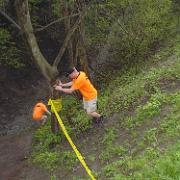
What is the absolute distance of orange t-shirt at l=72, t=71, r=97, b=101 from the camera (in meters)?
11.2

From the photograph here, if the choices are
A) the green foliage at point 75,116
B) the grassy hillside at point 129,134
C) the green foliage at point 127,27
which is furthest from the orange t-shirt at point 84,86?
the green foliage at point 127,27

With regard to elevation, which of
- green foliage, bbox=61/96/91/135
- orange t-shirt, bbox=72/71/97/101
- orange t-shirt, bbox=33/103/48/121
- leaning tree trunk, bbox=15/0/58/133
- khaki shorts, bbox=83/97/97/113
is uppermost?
leaning tree trunk, bbox=15/0/58/133

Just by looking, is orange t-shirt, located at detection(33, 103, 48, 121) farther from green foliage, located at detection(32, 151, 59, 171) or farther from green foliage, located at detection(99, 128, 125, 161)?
green foliage, located at detection(99, 128, 125, 161)

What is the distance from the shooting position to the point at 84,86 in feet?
37.5

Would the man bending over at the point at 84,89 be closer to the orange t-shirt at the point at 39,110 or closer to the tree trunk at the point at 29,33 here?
the tree trunk at the point at 29,33

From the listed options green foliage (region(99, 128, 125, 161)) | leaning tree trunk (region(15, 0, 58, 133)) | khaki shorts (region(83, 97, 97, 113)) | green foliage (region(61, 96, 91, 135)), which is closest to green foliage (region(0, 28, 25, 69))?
green foliage (region(61, 96, 91, 135))

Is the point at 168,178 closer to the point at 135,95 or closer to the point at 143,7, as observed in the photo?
the point at 135,95

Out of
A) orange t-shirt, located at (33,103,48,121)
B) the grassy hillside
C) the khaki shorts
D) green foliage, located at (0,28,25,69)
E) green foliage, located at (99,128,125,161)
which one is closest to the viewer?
the grassy hillside

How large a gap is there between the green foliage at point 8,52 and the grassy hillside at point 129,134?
11.4 feet

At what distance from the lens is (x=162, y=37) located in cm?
1733

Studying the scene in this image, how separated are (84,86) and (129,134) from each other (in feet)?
5.36

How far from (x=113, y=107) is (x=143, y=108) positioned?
64.4 inches

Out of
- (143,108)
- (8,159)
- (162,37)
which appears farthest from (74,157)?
(162,37)

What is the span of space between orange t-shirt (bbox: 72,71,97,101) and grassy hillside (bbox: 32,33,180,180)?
3.03 ft
